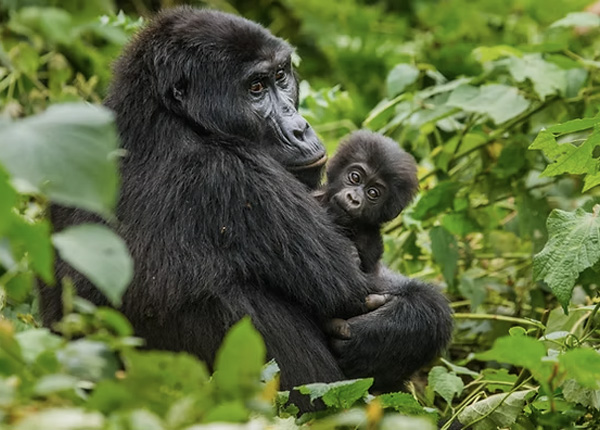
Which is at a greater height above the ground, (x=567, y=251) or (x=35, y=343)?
(x=35, y=343)

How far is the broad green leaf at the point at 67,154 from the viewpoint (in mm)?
1578

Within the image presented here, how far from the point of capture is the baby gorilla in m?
3.50

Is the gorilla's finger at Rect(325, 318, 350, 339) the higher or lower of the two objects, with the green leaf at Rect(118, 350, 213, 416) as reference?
lower

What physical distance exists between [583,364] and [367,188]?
1.51m

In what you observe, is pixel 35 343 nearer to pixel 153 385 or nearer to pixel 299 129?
pixel 153 385

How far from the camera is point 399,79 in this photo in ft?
15.2

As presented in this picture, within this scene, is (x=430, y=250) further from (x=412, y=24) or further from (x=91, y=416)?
(x=412, y=24)

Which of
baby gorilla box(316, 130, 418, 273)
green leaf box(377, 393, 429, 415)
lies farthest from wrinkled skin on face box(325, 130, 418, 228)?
green leaf box(377, 393, 429, 415)

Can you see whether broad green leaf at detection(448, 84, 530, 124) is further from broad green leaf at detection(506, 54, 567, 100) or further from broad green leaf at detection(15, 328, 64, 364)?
broad green leaf at detection(15, 328, 64, 364)

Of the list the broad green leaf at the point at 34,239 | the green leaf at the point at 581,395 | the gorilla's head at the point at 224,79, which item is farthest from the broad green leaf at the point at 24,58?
the broad green leaf at the point at 34,239

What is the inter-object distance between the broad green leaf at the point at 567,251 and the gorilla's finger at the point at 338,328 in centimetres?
65

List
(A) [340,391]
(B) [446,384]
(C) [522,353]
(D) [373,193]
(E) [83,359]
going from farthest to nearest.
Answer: (D) [373,193], (B) [446,384], (A) [340,391], (C) [522,353], (E) [83,359]

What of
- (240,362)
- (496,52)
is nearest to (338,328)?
(240,362)

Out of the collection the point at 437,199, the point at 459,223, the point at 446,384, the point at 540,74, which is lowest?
the point at 446,384
